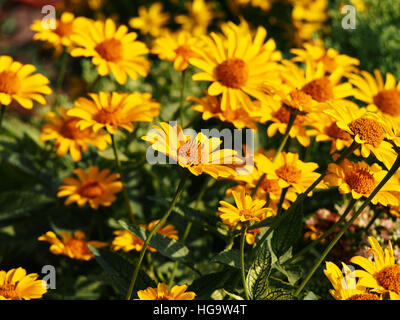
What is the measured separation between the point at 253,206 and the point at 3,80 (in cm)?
86

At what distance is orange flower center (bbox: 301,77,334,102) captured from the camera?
5.05ft

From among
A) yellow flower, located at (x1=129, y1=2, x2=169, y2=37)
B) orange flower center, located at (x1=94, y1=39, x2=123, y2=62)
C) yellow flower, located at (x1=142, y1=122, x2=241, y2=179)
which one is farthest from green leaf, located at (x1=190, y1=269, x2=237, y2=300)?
yellow flower, located at (x1=129, y1=2, x2=169, y2=37)

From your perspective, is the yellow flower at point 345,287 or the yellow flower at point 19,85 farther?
the yellow flower at point 19,85

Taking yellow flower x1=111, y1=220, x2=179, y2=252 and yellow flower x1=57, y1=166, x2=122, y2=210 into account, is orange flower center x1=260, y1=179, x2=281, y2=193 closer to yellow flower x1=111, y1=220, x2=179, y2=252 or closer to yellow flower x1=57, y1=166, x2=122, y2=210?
yellow flower x1=111, y1=220, x2=179, y2=252

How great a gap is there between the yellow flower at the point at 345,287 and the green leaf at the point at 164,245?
0.39m

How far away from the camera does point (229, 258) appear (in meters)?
1.21

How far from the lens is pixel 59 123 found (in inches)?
65.3

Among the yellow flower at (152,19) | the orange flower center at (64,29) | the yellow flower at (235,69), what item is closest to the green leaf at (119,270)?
the yellow flower at (235,69)

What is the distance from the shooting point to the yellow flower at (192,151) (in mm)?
1101

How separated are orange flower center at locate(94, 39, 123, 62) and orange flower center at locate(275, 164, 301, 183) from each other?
67cm

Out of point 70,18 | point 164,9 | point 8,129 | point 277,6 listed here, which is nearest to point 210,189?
point 70,18

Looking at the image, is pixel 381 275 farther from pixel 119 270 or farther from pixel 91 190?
pixel 91 190

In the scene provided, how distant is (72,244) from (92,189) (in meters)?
0.18

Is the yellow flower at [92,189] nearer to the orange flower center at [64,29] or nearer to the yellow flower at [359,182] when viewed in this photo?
the orange flower center at [64,29]
